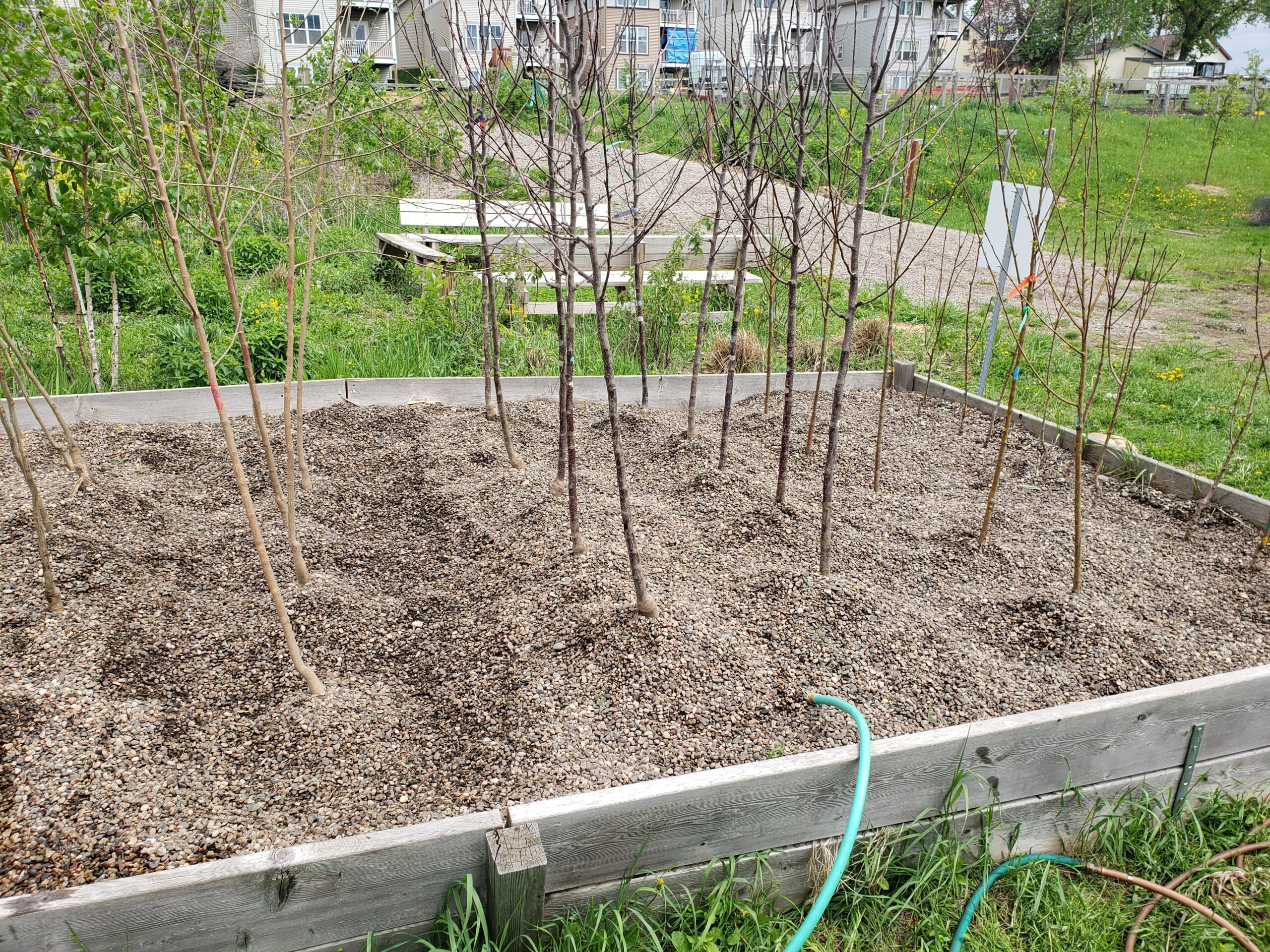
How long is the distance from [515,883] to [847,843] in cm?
74

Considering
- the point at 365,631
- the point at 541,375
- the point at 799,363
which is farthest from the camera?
the point at 799,363

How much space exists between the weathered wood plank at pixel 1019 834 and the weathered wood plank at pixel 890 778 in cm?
3

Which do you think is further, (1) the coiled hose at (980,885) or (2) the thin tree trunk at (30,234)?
(2) the thin tree trunk at (30,234)

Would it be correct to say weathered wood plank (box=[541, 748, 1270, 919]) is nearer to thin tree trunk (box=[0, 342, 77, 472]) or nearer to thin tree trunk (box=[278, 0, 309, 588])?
thin tree trunk (box=[278, 0, 309, 588])

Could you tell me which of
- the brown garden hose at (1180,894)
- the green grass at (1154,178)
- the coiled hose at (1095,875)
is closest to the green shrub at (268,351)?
the green grass at (1154,178)

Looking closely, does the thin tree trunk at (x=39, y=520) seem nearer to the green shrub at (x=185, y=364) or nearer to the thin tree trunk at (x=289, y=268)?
the thin tree trunk at (x=289, y=268)

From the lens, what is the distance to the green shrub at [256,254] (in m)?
7.71

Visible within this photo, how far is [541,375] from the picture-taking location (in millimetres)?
5348

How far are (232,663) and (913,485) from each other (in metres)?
3.14

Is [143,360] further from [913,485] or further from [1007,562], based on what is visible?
[1007,562]

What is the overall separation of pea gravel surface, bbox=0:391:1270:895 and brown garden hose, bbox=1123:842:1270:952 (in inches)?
20.9

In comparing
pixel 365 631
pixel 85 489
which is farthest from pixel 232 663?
pixel 85 489

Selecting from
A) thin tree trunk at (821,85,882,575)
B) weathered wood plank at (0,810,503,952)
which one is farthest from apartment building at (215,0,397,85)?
weathered wood plank at (0,810,503,952)

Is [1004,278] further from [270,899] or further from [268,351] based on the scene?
[270,899]
